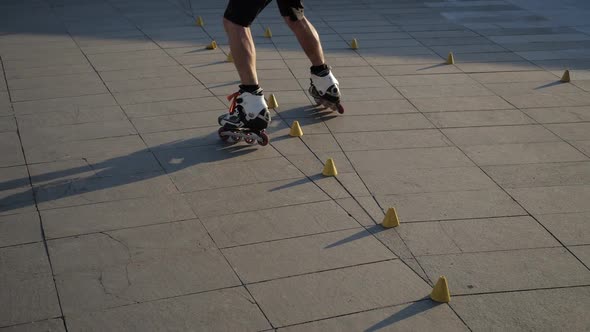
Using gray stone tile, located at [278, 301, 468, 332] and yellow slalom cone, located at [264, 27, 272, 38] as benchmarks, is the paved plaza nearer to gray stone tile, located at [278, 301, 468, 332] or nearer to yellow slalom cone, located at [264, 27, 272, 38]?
gray stone tile, located at [278, 301, 468, 332]

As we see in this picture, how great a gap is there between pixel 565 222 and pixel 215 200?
2301 millimetres

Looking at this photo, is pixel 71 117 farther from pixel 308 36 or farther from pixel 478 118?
pixel 478 118

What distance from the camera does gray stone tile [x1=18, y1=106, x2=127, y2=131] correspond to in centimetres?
666

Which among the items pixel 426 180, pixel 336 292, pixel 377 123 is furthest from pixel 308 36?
pixel 336 292

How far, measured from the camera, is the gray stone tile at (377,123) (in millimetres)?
6688

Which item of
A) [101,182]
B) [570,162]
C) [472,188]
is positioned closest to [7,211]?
[101,182]

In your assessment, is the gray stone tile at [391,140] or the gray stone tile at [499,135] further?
the gray stone tile at [499,135]

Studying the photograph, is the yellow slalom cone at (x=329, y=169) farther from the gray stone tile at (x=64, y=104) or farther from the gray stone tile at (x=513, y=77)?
the gray stone tile at (x=513, y=77)

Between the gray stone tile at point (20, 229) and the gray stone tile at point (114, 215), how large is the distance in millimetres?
61

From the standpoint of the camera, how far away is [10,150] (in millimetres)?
6051

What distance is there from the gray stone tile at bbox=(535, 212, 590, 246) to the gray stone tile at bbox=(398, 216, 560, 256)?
7 cm

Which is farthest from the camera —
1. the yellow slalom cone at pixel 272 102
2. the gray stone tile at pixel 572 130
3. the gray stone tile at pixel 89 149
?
the yellow slalom cone at pixel 272 102

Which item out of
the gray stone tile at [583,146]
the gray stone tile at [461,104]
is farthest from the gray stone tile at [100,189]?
the gray stone tile at [583,146]

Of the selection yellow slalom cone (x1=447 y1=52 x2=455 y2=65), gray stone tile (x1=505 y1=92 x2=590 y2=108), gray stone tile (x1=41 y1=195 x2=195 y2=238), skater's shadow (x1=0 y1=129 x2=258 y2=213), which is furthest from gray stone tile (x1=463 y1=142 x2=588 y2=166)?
yellow slalom cone (x1=447 y1=52 x2=455 y2=65)
